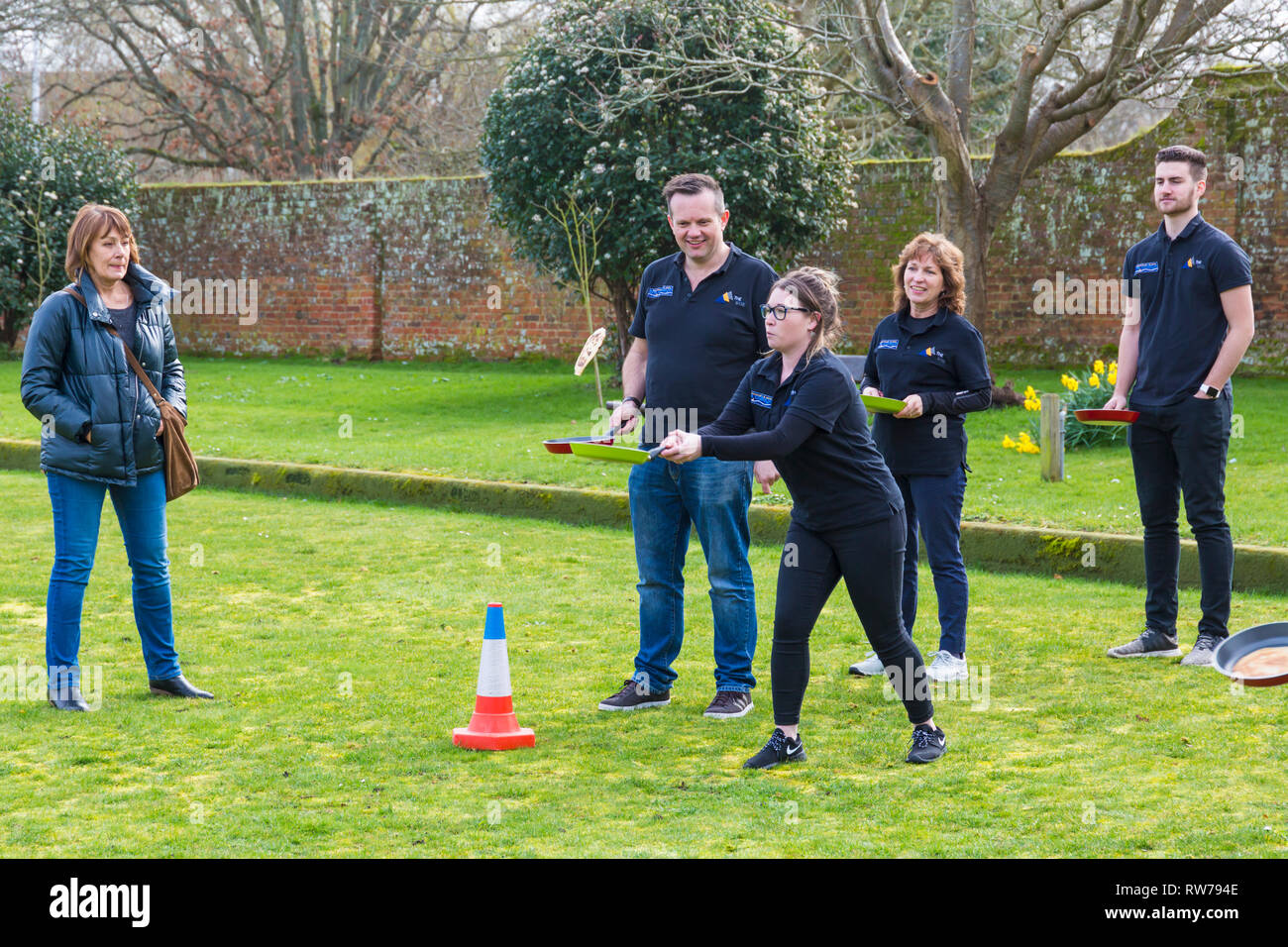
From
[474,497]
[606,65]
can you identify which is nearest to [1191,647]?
[474,497]

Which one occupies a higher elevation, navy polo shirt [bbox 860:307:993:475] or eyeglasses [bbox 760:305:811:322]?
eyeglasses [bbox 760:305:811:322]

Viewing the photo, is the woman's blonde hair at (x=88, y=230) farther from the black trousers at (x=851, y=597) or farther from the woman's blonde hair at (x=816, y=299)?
the black trousers at (x=851, y=597)

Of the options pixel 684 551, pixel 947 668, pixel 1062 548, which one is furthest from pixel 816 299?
pixel 1062 548

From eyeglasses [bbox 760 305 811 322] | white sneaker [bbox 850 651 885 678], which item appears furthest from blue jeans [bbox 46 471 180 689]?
white sneaker [bbox 850 651 885 678]

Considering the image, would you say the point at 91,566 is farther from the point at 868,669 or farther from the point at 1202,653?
the point at 1202,653

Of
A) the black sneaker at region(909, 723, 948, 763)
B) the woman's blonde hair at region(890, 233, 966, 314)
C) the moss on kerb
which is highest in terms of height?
the woman's blonde hair at region(890, 233, 966, 314)

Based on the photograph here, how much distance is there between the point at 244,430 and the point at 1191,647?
10603 millimetres

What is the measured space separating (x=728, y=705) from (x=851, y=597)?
0.93m

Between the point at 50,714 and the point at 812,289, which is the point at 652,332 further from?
the point at 50,714

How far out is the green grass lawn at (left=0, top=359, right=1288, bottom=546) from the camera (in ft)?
31.7

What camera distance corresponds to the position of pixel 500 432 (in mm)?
14195

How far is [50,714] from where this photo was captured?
17.9ft

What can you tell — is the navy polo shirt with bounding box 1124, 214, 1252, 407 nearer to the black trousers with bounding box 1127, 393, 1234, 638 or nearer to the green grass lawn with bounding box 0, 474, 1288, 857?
the black trousers with bounding box 1127, 393, 1234, 638

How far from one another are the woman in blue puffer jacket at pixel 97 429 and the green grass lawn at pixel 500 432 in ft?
16.7
